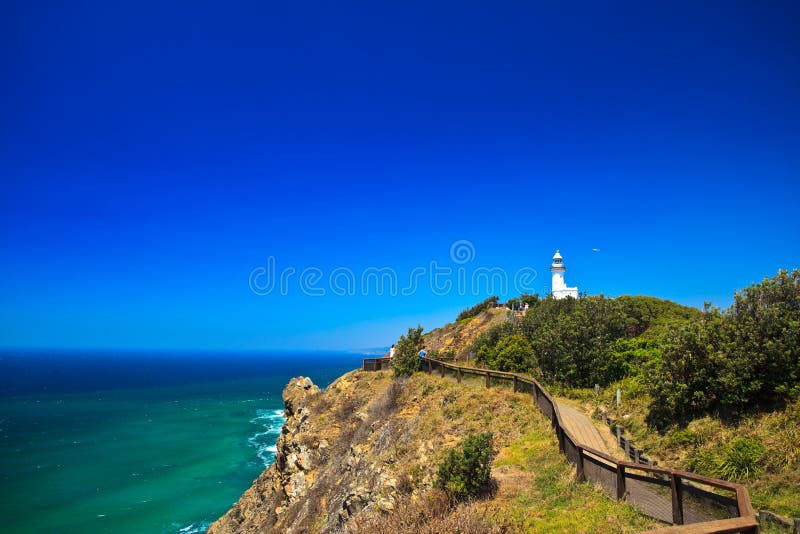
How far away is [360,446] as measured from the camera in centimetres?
2181

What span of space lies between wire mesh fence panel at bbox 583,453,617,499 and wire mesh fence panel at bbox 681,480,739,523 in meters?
1.75

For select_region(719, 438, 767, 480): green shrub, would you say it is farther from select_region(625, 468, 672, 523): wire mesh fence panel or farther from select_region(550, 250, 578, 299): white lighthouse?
select_region(550, 250, 578, 299): white lighthouse

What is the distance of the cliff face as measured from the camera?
616 inches

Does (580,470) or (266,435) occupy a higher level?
(580,470)

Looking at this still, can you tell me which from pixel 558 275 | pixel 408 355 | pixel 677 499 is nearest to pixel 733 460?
pixel 677 499

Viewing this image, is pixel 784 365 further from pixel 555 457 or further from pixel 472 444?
pixel 472 444

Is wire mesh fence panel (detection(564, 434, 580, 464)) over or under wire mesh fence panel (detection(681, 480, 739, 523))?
under

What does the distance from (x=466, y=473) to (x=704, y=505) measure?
5.36m

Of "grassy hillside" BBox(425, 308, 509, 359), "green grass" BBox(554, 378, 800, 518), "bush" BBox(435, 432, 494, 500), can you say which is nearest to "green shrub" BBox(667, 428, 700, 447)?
"green grass" BBox(554, 378, 800, 518)

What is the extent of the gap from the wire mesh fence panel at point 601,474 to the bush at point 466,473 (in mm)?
2368

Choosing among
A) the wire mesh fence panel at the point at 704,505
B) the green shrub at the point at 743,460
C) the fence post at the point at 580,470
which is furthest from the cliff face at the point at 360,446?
the wire mesh fence panel at the point at 704,505

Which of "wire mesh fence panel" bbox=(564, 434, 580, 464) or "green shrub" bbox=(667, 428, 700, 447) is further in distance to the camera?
"green shrub" bbox=(667, 428, 700, 447)

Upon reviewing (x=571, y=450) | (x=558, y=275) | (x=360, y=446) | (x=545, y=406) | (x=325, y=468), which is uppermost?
(x=558, y=275)

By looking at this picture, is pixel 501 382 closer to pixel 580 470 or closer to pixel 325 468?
pixel 580 470
